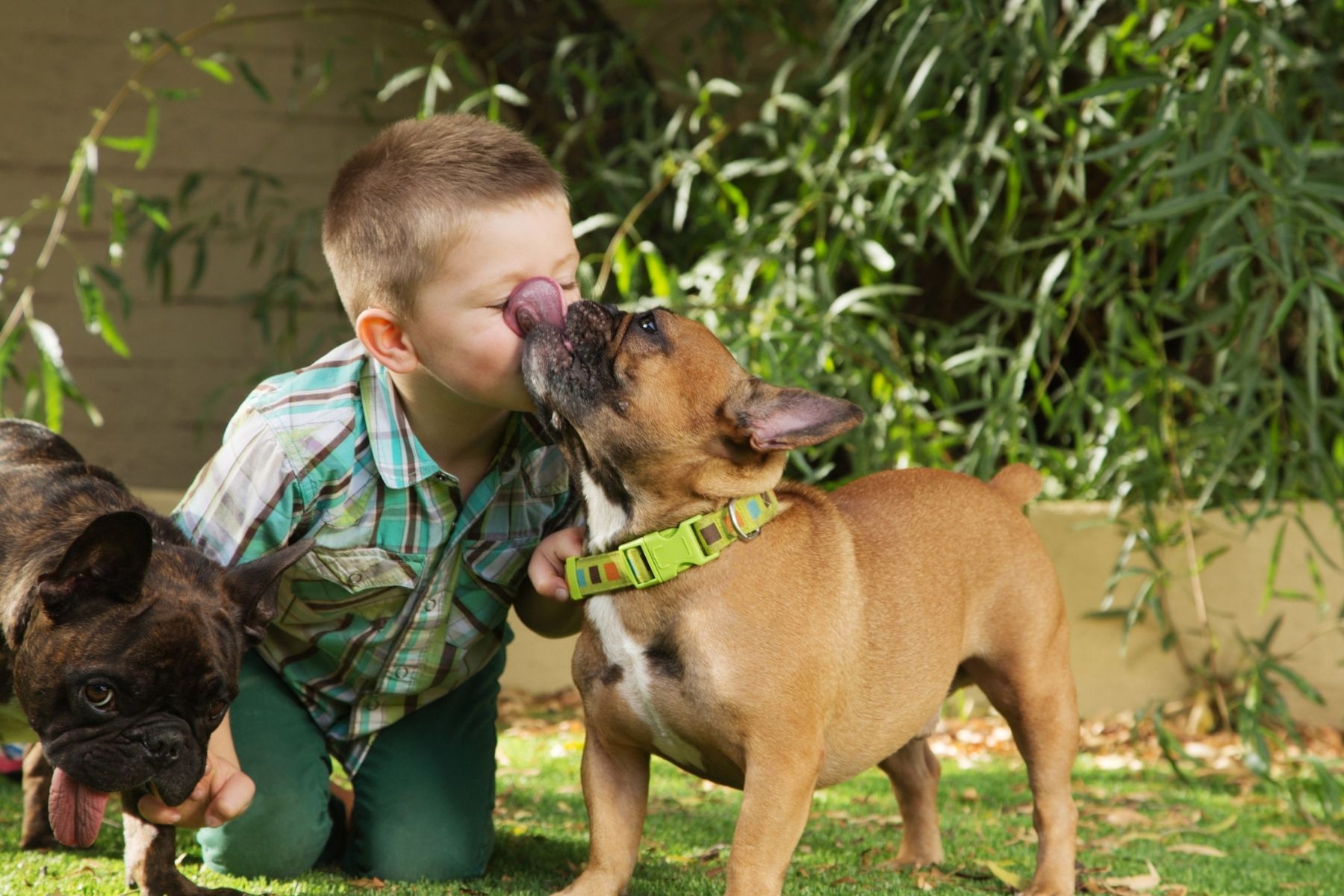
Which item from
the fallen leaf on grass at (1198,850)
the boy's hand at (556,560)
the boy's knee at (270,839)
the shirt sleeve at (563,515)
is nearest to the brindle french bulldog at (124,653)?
the boy's knee at (270,839)

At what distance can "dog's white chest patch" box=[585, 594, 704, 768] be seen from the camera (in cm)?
236

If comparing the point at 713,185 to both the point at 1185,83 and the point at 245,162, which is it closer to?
the point at 1185,83

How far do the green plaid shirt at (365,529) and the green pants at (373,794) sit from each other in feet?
0.25

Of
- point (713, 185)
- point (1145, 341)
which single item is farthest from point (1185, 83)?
point (713, 185)

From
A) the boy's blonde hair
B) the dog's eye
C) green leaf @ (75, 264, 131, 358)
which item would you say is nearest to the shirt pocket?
the boy's blonde hair

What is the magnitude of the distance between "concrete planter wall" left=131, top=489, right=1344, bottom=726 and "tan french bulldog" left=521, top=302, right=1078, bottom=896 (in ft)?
7.48

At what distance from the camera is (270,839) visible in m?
2.87

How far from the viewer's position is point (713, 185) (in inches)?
206

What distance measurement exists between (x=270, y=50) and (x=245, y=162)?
539 mm

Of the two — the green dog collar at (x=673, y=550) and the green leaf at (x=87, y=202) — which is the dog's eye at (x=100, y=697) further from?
the green leaf at (x=87, y=202)

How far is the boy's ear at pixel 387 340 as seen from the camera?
2771 mm

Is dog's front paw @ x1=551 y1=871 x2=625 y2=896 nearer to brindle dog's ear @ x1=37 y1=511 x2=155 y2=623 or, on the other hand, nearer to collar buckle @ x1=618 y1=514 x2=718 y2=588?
collar buckle @ x1=618 y1=514 x2=718 y2=588

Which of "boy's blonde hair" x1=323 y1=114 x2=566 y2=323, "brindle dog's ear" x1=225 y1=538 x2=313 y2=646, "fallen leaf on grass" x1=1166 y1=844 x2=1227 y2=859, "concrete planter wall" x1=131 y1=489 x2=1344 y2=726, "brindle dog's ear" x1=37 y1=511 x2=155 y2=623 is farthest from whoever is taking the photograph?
"concrete planter wall" x1=131 y1=489 x2=1344 y2=726

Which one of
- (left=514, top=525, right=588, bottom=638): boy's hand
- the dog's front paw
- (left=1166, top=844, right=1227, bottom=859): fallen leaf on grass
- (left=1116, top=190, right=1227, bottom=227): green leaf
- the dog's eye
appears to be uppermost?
(left=1116, top=190, right=1227, bottom=227): green leaf
